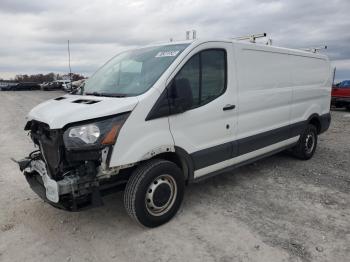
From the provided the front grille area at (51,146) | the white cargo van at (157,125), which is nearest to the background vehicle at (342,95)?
the white cargo van at (157,125)

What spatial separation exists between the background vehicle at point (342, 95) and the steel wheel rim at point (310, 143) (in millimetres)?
11255

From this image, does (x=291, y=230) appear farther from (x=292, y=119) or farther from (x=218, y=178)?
(x=292, y=119)

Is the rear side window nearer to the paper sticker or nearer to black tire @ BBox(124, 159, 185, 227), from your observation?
the paper sticker

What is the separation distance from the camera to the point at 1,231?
3705 millimetres

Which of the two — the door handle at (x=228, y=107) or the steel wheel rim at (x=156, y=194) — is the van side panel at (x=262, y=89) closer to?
the door handle at (x=228, y=107)

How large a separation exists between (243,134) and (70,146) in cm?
259

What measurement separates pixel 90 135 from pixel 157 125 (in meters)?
0.75

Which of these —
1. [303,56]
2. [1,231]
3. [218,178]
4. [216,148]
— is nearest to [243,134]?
[216,148]

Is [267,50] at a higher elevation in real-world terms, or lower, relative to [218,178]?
higher

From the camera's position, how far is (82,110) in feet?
10.7

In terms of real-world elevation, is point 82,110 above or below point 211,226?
above

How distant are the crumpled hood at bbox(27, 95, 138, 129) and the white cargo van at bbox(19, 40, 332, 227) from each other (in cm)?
1

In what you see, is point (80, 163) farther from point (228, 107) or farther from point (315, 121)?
point (315, 121)

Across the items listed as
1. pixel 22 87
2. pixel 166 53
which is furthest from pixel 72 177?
pixel 22 87
